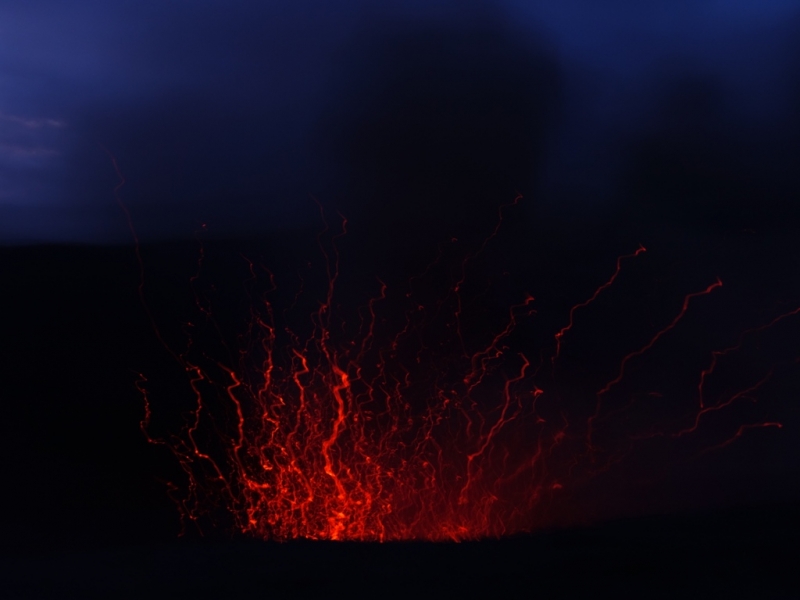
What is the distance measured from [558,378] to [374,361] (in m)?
1.18

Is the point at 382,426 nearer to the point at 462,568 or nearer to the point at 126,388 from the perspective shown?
the point at 126,388

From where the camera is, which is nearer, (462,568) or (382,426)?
(462,568)

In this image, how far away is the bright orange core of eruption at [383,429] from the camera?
4.15 metres

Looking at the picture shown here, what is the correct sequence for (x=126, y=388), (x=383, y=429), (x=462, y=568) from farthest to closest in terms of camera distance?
(x=383, y=429), (x=126, y=388), (x=462, y=568)

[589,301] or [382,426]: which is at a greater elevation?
[589,301]

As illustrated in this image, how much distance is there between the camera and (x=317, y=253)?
4.04 meters

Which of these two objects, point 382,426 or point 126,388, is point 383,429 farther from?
point 126,388

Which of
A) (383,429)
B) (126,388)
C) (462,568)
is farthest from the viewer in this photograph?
(383,429)

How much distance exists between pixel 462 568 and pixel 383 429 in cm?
218

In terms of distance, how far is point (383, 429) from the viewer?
13.9ft

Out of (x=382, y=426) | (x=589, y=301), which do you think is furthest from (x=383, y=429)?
(x=589, y=301)

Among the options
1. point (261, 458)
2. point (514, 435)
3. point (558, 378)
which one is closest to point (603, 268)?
point (558, 378)

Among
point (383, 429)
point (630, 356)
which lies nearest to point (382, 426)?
point (383, 429)

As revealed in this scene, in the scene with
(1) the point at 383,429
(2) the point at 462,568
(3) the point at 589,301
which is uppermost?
(3) the point at 589,301
